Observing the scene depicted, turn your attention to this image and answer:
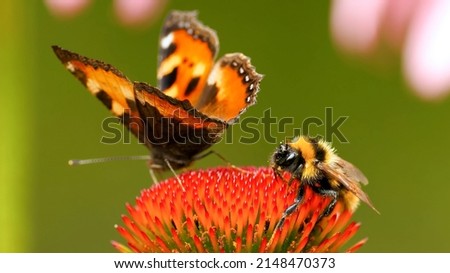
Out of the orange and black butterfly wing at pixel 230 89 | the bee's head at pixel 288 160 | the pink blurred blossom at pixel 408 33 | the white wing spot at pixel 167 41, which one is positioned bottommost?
the bee's head at pixel 288 160

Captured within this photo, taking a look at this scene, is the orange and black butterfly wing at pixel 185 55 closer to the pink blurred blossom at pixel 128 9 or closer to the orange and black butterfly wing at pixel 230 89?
the orange and black butterfly wing at pixel 230 89

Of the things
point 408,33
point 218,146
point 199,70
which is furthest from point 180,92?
point 408,33

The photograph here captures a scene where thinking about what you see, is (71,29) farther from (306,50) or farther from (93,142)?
(306,50)

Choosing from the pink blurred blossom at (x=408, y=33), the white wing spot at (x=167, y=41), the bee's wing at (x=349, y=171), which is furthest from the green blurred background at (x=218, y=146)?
the pink blurred blossom at (x=408, y=33)

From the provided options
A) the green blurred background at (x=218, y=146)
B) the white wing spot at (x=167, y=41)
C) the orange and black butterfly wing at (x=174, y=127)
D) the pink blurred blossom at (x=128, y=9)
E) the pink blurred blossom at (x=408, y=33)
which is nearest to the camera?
the pink blurred blossom at (x=408, y=33)

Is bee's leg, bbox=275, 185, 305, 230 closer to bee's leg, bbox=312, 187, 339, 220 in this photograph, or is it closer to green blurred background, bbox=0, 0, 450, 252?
bee's leg, bbox=312, 187, 339, 220
